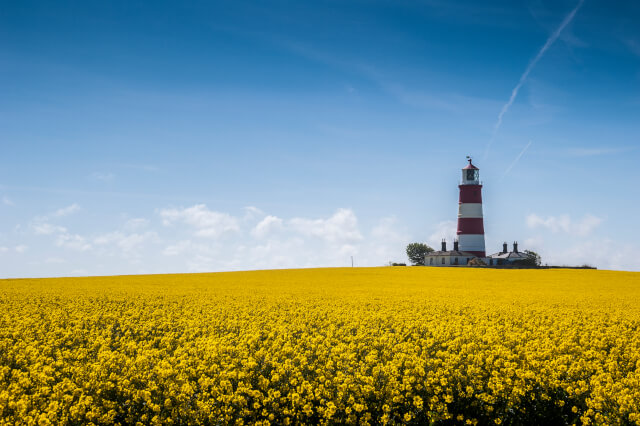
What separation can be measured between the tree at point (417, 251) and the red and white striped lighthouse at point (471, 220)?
1558 inches

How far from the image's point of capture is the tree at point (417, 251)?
112500 mm

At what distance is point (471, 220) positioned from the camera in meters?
72.5

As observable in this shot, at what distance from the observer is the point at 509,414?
9.12 metres

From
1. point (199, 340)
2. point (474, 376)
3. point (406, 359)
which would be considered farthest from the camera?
point (199, 340)

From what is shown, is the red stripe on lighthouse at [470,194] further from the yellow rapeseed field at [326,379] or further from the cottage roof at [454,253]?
the yellow rapeseed field at [326,379]

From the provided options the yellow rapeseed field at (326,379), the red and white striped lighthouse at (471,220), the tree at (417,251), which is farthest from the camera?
the tree at (417,251)

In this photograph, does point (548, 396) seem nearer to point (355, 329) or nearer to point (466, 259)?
point (355, 329)

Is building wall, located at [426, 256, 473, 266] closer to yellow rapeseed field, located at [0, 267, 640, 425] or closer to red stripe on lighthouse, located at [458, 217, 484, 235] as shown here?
red stripe on lighthouse, located at [458, 217, 484, 235]

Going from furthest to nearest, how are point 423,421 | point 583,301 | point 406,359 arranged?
1. point 583,301
2. point 406,359
3. point 423,421

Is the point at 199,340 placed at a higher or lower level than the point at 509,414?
higher

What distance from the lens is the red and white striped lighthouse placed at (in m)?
72.3

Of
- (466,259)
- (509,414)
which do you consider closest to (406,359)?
(509,414)

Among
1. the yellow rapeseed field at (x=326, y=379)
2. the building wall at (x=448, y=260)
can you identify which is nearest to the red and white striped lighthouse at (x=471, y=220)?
the building wall at (x=448, y=260)

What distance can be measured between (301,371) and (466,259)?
67.5m
